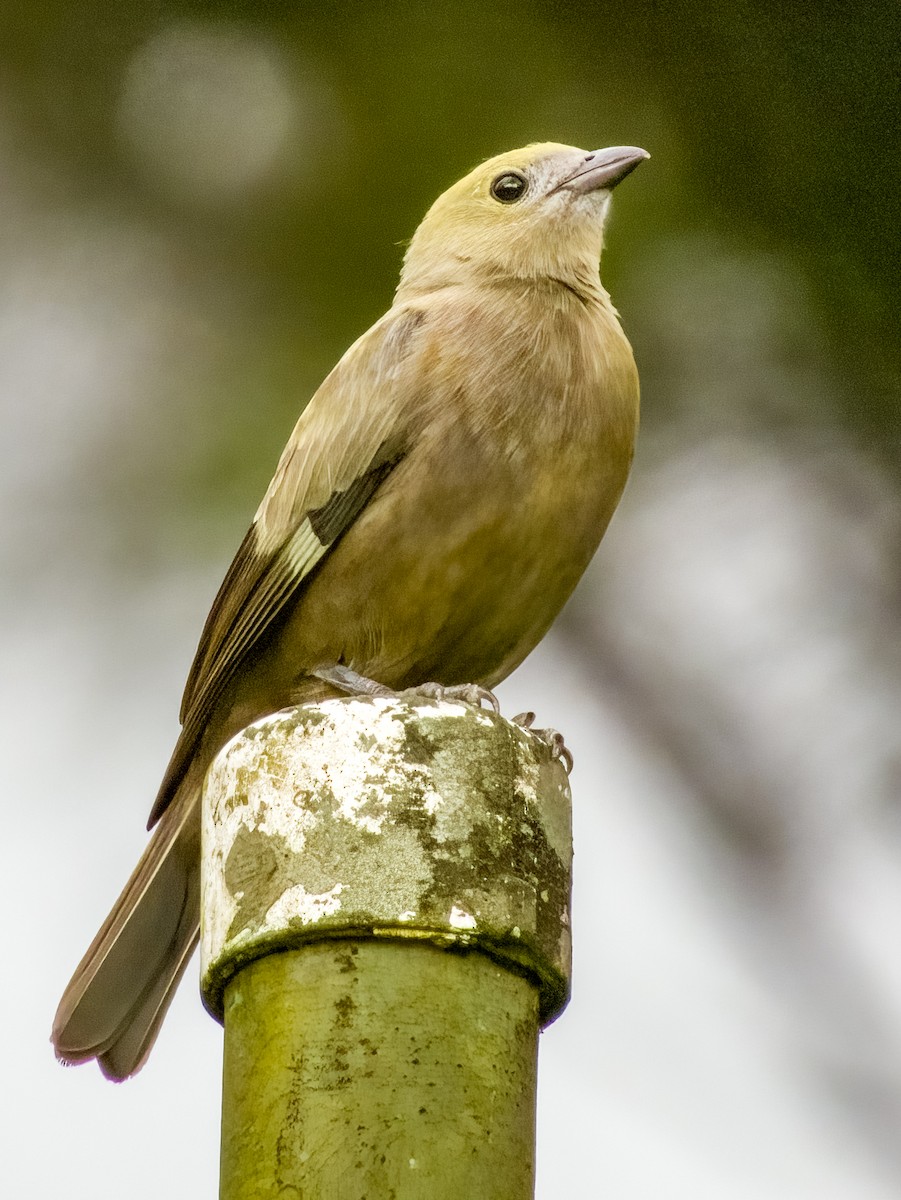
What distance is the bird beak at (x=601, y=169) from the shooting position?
5.23 m

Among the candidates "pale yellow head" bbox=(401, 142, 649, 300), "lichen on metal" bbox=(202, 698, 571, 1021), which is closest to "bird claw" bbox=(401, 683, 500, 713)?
"lichen on metal" bbox=(202, 698, 571, 1021)

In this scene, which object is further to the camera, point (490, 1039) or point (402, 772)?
point (402, 772)

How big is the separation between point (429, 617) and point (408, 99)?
93.9 inches

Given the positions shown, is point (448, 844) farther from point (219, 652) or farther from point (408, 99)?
point (408, 99)

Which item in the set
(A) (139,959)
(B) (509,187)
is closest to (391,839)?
(A) (139,959)

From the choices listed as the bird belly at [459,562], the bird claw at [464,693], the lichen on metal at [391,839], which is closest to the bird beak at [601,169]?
the bird belly at [459,562]

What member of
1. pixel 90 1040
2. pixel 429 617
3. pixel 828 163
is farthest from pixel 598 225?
pixel 90 1040

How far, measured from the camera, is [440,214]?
18.5 ft

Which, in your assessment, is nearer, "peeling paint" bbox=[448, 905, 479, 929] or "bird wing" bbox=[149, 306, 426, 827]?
"peeling paint" bbox=[448, 905, 479, 929]

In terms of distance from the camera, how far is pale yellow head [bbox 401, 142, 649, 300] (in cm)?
512

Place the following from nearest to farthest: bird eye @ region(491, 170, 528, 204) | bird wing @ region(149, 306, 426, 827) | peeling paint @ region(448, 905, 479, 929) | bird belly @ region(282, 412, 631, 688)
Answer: peeling paint @ region(448, 905, 479, 929)
bird belly @ region(282, 412, 631, 688)
bird wing @ region(149, 306, 426, 827)
bird eye @ region(491, 170, 528, 204)

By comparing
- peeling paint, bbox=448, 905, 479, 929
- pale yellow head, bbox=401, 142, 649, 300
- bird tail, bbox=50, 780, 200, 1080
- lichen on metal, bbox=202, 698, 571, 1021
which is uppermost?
pale yellow head, bbox=401, 142, 649, 300

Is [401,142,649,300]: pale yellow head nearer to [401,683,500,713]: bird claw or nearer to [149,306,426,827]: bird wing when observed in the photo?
[149,306,426,827]: bird wing

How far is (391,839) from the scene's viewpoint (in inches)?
114
